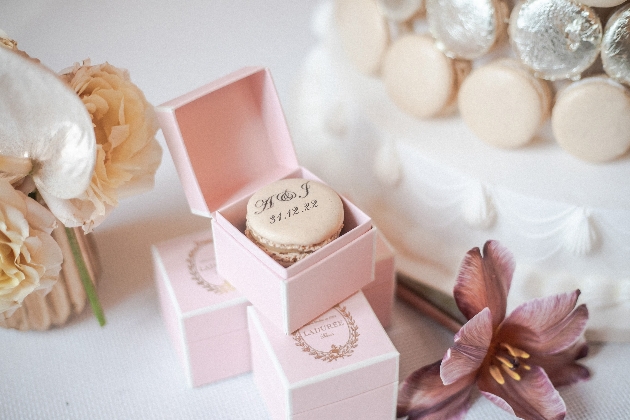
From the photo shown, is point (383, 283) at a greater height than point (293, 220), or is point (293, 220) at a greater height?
point (293, 220)

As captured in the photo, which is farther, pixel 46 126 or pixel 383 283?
pixel 383 283

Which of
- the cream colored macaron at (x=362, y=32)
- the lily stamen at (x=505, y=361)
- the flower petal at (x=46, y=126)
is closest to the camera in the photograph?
the flower petal at (x=46, y=126)

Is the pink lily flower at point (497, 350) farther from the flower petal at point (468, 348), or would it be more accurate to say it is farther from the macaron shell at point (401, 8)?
the macaron shell at point (401, 8)

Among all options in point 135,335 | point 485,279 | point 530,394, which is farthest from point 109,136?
point 530,394

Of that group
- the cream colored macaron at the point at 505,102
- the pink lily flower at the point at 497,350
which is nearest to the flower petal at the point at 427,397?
the pink lily flower at the point at 497,350

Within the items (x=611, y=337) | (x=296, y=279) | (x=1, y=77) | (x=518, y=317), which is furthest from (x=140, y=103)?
(x=611, y=337)

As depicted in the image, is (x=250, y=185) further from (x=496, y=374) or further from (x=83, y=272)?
(x=496, y=374)
